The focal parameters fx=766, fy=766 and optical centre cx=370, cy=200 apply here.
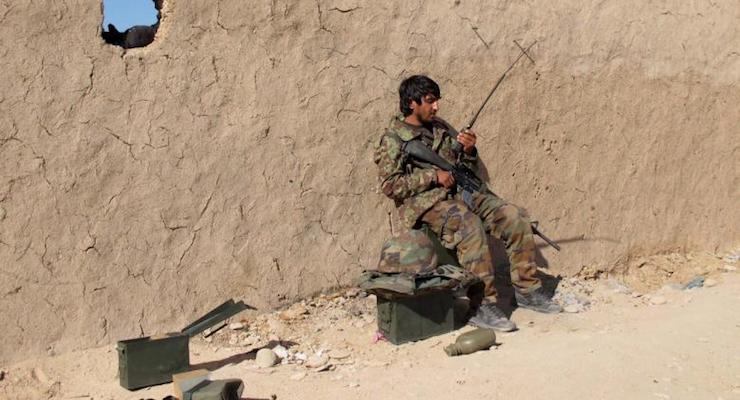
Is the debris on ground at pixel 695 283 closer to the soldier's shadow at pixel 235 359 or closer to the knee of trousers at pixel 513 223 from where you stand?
the knee of trousers at pixel 513 223

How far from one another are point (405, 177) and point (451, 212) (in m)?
0.30

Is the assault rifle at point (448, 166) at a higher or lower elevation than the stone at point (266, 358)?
higher

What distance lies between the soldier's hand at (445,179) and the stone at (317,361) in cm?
108

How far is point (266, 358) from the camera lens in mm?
3420

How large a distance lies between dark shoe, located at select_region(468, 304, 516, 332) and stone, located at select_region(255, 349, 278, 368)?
1058 millimetres

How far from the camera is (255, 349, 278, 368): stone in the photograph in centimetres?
340

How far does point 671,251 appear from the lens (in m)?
5.24

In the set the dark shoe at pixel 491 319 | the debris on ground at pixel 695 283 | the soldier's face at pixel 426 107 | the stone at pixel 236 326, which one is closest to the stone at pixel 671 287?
the debris on ground at pixel 695 283

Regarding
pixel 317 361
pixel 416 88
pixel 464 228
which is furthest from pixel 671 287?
pixel 317 361

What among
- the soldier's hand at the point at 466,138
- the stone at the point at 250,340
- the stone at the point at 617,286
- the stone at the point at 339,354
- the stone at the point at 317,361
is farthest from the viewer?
the stone at the point at 617,286

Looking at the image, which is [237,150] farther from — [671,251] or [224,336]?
[671,251]

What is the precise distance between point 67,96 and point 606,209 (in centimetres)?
327

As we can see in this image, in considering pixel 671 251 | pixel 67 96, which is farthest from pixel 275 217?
pixel 671 251

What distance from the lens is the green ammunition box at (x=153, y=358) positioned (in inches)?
124
